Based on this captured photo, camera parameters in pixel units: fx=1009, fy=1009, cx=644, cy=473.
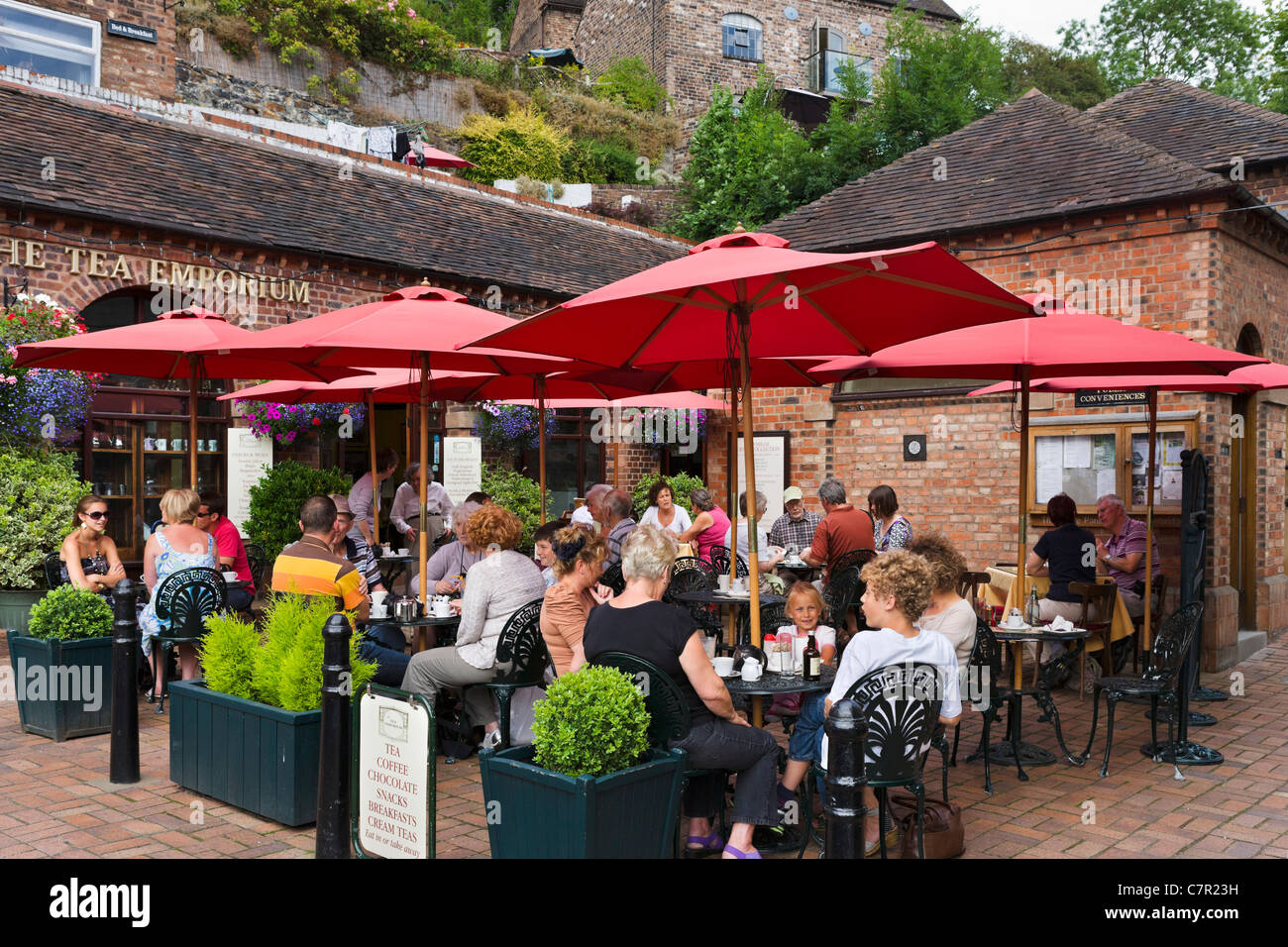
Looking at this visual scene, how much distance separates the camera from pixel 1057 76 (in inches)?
1390

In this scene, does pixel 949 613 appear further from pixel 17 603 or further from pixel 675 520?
pixel 17 603

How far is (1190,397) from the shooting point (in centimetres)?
948

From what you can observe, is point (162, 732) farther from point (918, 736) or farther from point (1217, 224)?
point (1217, 224)

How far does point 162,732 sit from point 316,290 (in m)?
7.73

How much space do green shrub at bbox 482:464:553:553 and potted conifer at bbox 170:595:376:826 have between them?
797cm

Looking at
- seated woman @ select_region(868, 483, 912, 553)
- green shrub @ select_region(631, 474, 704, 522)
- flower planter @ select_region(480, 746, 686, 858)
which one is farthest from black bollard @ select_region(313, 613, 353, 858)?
green shrub @ select_region(631, 474, 704, 522)

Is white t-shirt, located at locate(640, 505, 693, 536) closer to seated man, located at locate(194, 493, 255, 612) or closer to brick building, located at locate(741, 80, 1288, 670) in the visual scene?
brick building, located at locate(741, 80, 1288, 670)

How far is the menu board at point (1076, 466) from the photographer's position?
395 inches

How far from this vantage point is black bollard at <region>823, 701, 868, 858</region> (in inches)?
118

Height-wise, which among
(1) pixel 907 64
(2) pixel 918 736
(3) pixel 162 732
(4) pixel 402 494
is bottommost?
(3) pixel 162 732

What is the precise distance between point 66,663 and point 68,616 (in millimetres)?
278

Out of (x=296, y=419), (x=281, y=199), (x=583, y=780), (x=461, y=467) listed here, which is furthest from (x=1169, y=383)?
(x=281, y=199)
